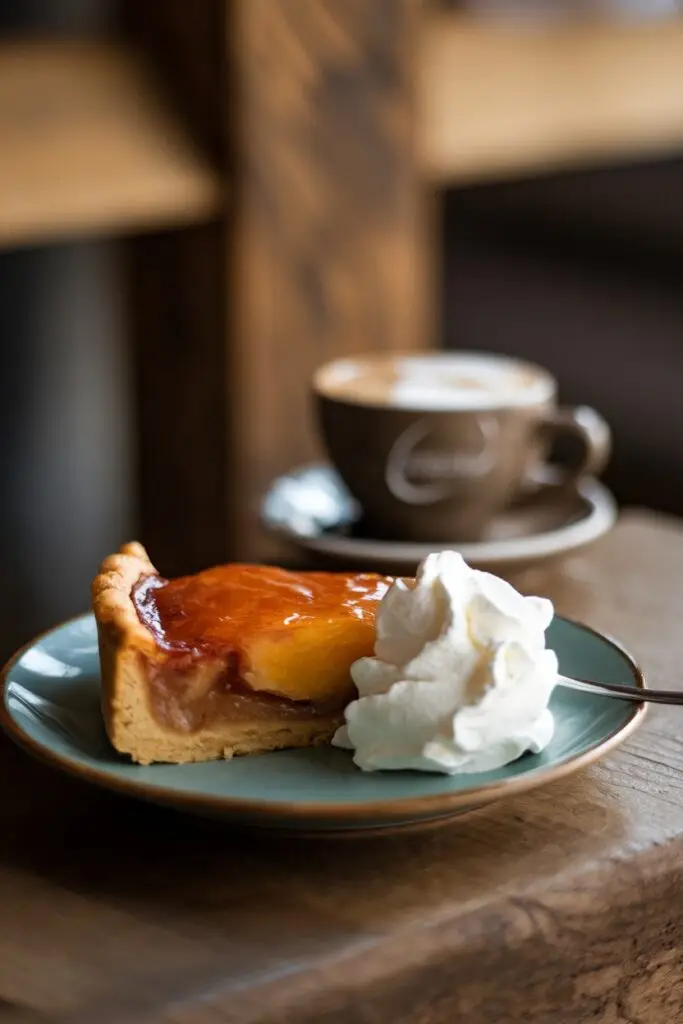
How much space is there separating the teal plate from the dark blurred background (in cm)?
128

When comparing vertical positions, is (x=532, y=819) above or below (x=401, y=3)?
below

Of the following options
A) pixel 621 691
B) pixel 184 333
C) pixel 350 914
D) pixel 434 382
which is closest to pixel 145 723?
pixel 350 914

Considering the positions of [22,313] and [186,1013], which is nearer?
[186,1013]

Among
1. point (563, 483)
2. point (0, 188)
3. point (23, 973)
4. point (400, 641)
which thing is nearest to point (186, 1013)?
point (23, 973)

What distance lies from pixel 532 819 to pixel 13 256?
1.58m

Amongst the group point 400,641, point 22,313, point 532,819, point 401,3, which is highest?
point 401,3

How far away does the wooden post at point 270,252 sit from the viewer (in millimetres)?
1790

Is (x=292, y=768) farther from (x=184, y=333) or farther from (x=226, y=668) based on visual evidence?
(x=184, y=333)

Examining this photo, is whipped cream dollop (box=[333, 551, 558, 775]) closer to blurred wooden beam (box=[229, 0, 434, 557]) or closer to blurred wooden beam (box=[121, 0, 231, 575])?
blurred wooden beam (box=[121, 0, 231, 575])

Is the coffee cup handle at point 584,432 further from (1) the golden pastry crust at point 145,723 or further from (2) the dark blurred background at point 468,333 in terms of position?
(2) the dark blurred background at point 468,333

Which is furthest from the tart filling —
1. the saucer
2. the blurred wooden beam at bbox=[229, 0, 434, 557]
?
the blurred wooden beam at bbox=[229, 0, 434, 557]

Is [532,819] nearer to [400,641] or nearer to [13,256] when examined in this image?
[400,641]

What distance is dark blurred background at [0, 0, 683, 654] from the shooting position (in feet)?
7.14

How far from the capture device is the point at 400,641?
729 mm
